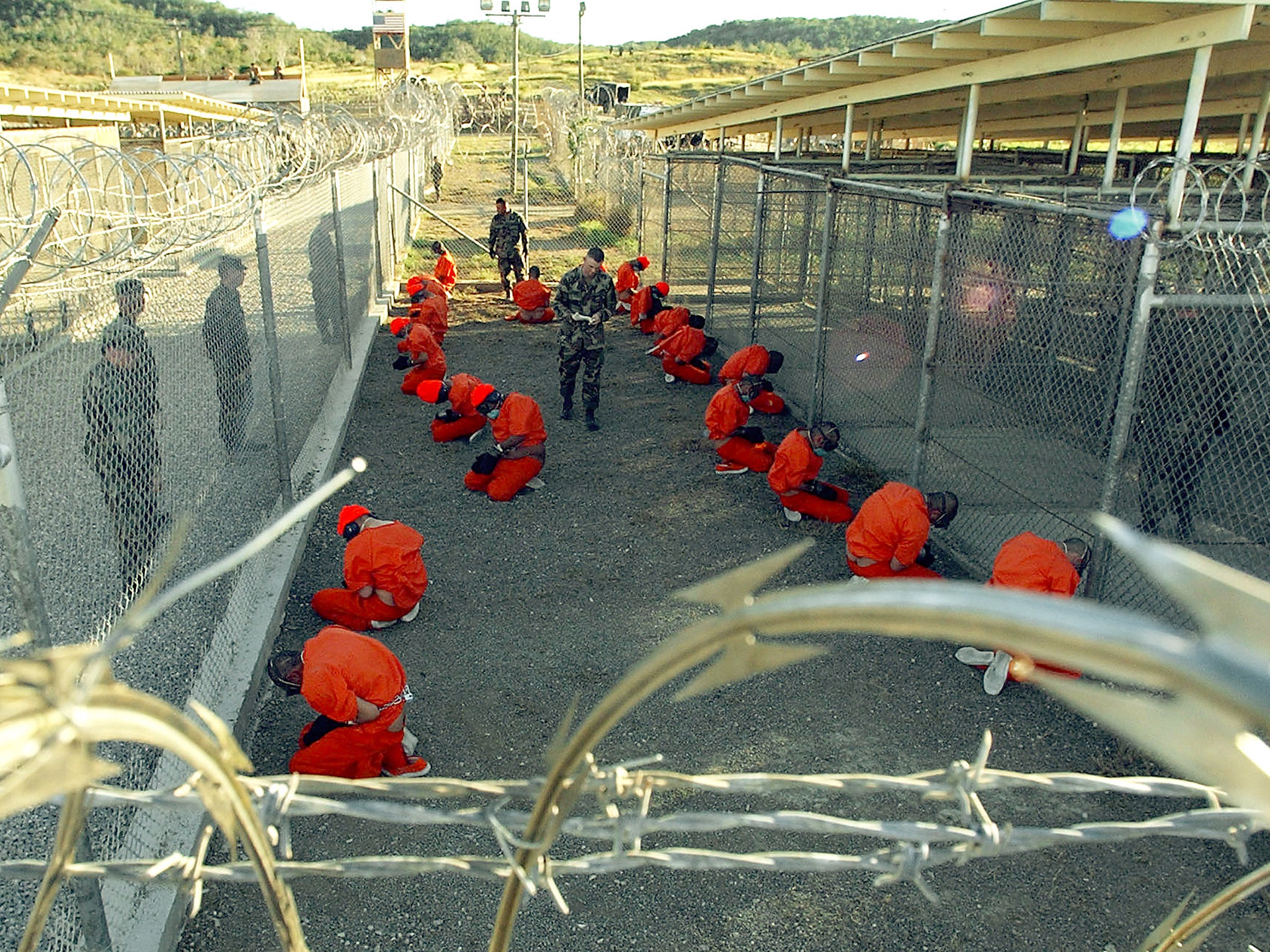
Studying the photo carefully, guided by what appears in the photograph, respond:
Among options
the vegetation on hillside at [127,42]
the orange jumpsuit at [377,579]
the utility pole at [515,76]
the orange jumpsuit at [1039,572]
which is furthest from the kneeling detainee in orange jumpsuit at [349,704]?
the vegetation on hillside at [127,42]

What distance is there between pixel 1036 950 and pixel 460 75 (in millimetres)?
69325

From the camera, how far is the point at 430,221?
2300 centimetres

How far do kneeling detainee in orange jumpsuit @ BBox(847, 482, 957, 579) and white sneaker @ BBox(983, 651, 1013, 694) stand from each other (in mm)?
921

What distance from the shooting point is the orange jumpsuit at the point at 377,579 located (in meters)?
5.22

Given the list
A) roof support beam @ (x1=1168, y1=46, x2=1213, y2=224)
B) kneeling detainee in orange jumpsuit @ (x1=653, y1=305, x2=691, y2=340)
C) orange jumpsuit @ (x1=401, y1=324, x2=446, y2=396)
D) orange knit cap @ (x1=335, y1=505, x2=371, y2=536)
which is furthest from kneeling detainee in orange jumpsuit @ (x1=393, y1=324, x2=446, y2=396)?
roof support beam @ (x1=1168, y1=46, x2=1213, y2=224)

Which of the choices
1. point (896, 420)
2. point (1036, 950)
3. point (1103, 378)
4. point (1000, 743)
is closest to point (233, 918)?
point (1036, 950)

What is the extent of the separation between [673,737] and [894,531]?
1.97 m

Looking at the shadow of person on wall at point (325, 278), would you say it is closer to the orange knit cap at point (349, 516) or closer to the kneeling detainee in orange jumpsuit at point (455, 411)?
the kneeling detainee in orange jumpsuit at point (455, 411)

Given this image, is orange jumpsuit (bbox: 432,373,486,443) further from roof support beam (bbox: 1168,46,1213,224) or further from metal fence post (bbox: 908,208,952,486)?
roof support beam (bbox: 1168,46,1213,224)

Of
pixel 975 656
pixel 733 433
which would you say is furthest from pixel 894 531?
pixel 733 433

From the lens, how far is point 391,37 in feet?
145

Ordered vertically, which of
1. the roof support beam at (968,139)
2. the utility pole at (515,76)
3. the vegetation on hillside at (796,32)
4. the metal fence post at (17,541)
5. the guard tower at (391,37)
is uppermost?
the vegetation on hillside at (796,32)

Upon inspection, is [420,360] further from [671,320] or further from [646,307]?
[646,307]

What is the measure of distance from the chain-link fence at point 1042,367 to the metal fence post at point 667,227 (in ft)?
2.05
